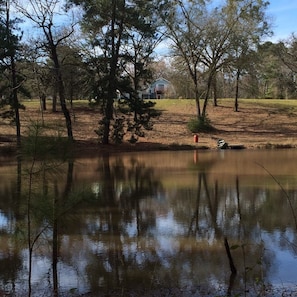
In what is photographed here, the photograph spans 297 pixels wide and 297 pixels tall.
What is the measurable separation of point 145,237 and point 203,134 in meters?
28.9

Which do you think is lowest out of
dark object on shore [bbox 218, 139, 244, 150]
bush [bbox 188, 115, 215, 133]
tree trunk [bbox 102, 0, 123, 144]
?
dark object on shore [bbox 218, 139, 244, 150]

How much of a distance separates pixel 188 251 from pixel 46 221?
3067 millimetres

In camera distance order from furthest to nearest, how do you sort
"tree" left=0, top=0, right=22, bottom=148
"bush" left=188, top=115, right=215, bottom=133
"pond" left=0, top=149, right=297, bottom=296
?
"bush" left=188, top=115, right=215, bottom=133, "tree" left=0, top=0, right=22, bottom=148, "pond" left=0, top=149, right=297, bottom=296

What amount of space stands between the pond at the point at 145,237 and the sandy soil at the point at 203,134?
1389 centimetres

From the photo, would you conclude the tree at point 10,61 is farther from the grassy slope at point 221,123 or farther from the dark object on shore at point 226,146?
the dark object on shore at point 226,146

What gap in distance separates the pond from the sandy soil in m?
13.9

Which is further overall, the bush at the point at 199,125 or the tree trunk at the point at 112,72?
the bush at the point at 199,125

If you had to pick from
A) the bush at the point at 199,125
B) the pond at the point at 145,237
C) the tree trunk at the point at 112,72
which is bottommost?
the pond at the point at 145,237

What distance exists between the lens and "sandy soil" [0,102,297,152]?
33156 mm

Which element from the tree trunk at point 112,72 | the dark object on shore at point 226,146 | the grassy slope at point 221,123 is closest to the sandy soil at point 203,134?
the grassy slope at point 221,123

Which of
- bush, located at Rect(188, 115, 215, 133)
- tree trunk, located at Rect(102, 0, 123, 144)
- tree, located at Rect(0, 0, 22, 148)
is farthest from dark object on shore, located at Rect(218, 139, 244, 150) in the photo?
tree, located at Rect(0, 0, 22, 148)

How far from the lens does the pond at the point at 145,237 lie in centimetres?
687

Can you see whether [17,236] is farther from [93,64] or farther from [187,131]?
[187,131]

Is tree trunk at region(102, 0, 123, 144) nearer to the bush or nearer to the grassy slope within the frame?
the grassy slope
